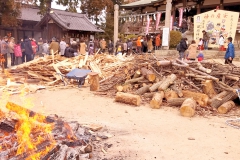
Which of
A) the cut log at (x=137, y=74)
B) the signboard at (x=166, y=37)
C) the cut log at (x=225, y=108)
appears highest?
the signboard at (x=166, y=37)

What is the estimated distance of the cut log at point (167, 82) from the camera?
24.0 feet

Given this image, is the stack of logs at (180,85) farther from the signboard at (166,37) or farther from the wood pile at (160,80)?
the signboard at (166,37)

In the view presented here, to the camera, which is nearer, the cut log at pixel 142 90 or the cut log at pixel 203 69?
the cut log at pixel 203 69

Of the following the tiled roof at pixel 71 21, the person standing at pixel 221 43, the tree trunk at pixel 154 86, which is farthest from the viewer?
the tiled roof at pixel 71 21

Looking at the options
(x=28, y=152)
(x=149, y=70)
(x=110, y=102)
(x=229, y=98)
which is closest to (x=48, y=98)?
(x=110, y=102)

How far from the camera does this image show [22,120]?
12.6 ft

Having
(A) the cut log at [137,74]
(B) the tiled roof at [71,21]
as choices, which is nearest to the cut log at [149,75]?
(A) the cut log at [137,74]

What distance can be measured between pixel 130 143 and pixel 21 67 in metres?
7.70

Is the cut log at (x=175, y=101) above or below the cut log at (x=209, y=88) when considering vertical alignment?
below

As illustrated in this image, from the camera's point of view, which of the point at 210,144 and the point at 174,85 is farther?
the point at 174,85

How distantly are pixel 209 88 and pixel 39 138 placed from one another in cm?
549

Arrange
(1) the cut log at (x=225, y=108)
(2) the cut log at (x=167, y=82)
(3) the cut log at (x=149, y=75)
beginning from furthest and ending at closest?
(3) the cut log at (x=149, y=75)
(2) the cut log at (x=167, y=82)
(1) the cut log at (x=225, y=108)

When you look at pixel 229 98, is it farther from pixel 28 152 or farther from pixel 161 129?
pixel 28 152

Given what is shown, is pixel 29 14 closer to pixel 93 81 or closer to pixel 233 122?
pixel 93 81
